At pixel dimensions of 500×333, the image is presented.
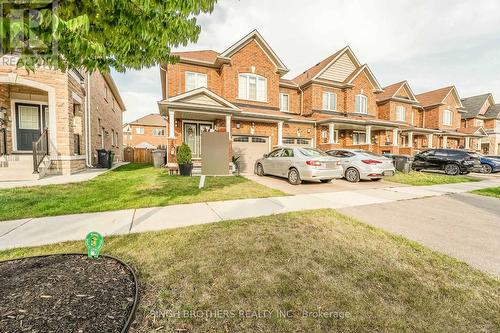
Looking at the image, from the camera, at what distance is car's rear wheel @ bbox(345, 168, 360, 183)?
10992mm

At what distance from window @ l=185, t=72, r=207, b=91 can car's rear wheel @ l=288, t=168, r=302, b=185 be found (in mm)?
8926

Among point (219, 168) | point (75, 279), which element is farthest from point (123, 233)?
point (219, 168)

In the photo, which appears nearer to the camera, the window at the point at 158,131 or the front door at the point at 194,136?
the front door at the point at 194,136

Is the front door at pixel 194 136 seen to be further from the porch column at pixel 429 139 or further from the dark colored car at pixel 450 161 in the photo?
the porch column at pixel 429 139

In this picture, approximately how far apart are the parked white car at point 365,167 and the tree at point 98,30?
9622mm

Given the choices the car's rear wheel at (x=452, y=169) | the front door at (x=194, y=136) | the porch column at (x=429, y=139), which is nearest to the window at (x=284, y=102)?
the front door at (x=194, y=136)

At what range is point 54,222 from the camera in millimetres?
4438

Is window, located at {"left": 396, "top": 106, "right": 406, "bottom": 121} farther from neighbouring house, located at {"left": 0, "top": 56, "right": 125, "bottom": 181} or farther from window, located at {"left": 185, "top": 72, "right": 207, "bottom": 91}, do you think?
neighbouring house, located at {"left": 0, "top": 56, "right": 125, "bottom": 181}

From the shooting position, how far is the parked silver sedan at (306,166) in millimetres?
9250

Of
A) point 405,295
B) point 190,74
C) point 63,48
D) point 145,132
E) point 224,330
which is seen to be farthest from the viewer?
point 145,132

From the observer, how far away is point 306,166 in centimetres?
929

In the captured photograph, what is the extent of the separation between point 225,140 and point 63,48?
7321 millimetres

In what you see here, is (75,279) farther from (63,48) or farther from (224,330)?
(63,48)

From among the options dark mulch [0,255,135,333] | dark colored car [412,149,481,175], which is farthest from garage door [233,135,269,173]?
dark mulch [0,255,135,333]
